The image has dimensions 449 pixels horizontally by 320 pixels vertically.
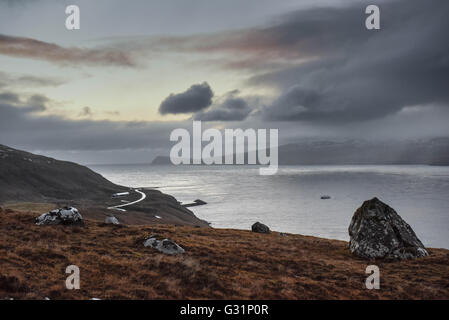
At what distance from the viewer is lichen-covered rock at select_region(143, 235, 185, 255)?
22678 millimetres

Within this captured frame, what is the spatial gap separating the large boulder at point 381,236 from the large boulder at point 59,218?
92.0ft

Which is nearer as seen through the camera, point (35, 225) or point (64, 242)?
point (64, 242)

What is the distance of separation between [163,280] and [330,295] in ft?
30.6

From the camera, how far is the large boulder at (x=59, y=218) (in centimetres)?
2797

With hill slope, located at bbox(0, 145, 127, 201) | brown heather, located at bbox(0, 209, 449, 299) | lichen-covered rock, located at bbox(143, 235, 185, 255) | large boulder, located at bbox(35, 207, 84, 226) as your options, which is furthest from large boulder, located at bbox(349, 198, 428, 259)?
hill slope, located at bbox(0, 145, 127, 201)

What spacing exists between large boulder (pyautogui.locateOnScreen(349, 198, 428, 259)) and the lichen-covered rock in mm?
18003

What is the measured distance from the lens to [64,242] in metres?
22.9

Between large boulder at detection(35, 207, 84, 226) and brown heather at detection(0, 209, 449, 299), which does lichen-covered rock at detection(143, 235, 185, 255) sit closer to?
brown heather at detection(0, 209, 449, 299)

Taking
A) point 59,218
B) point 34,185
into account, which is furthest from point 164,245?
point 34,185

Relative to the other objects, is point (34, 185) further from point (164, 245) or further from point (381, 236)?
point (381, 236)

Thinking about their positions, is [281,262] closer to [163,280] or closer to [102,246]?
[163,280]

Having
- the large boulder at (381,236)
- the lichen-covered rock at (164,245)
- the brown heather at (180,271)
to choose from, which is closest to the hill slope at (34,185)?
the brown heather at (180,271)
